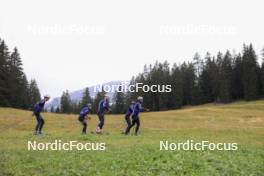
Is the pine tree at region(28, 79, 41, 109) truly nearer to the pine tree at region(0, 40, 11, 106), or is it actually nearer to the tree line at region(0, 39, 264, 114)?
the tree line at region(0, 39, 264, 114)

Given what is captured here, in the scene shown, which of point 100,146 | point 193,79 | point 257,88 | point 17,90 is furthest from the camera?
point 193,79

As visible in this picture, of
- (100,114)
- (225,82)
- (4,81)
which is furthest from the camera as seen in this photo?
(225,82)

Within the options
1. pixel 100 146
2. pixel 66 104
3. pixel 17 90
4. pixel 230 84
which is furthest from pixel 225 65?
pixel 100 146

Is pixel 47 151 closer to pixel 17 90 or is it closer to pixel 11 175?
pixel 11 175

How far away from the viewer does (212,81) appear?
356 ft

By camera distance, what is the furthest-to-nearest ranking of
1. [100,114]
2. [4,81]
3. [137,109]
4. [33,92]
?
[33,92] → [4,81] → [100,114] → [137,109]

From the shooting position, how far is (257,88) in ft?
333

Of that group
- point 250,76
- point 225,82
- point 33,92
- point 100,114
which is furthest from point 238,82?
point 100,114

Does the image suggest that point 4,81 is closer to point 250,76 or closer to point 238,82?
point 250,76

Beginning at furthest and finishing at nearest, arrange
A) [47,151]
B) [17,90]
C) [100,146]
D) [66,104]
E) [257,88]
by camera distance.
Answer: [66,104], [257,88], [17,90], [100,146], [47,151]

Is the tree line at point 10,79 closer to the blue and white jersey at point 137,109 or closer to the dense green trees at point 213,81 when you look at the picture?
the dense green trees at point 213,81

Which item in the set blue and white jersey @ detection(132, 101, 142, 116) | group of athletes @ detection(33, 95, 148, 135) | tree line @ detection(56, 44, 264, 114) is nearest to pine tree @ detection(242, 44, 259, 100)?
Answer: tree line @ detection(56, 44, 264, 114)

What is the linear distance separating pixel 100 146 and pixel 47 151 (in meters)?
2.80

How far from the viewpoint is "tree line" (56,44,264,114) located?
336 feet
